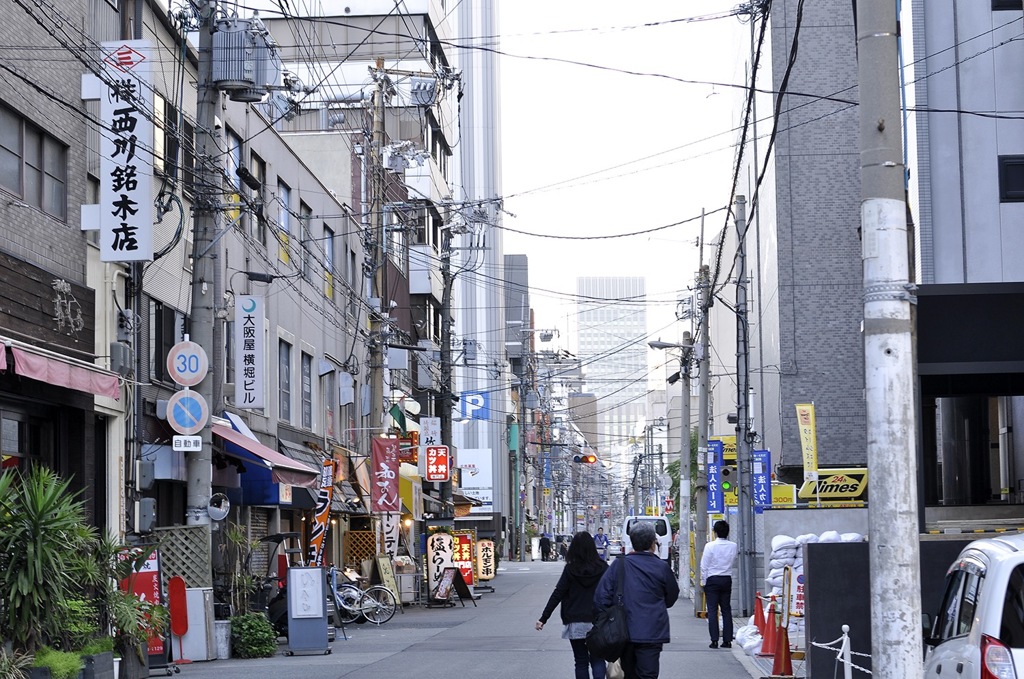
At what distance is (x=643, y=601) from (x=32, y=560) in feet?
20.3

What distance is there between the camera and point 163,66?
23.7 meters

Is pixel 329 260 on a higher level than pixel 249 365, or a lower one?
higher

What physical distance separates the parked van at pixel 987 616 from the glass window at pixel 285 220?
24.6 m

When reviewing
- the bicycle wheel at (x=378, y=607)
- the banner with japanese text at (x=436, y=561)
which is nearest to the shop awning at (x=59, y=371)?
the bicycle wheel at (x=378, y=607)

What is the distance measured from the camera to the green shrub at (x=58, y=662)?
1313 centimetres

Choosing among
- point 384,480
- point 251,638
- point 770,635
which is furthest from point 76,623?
point 384,480

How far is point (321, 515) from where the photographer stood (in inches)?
1110

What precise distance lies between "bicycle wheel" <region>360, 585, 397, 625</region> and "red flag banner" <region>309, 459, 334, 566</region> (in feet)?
4.08

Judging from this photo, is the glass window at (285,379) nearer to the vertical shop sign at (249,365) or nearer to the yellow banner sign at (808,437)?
the vertical shop sign at (249,365)

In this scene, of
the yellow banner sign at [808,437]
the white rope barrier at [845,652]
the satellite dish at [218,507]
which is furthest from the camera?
the yellow banner sign at [808,437]

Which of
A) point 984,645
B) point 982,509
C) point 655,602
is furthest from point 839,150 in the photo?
point 984,645

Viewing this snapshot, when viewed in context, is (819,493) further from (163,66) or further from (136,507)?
(163,66)

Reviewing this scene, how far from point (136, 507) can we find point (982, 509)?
1669 centimetres

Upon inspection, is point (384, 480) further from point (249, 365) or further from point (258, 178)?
point (258, 178)
